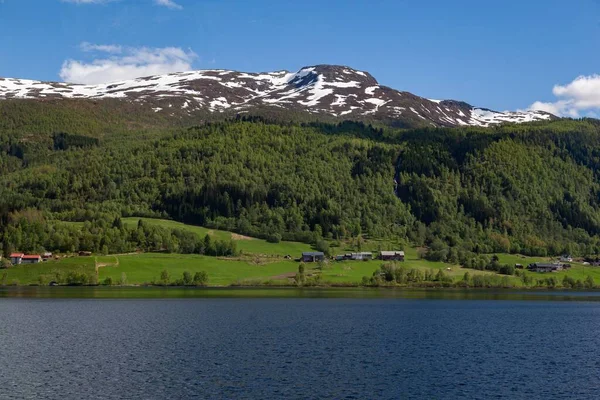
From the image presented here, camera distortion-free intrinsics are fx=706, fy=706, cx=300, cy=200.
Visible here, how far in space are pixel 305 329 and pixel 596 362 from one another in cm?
3207

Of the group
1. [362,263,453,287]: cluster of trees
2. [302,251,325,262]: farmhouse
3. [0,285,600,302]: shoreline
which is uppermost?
→ [302,251,325,262]: farmhouse

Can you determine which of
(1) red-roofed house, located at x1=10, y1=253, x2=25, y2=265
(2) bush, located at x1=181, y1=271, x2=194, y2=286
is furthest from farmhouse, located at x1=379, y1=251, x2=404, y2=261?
(1) red-roofed house, located at x1=10, y1=253, x2=25, y2=265

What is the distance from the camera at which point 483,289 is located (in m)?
177

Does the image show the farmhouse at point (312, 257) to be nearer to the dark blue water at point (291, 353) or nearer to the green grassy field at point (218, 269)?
the green grassy field at point (218, 269)

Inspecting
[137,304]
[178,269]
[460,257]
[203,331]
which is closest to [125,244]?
[178,269]

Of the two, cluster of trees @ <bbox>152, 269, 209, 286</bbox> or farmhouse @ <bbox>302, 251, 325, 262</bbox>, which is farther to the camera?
farmhouse @ <bbox>302, 251, 325, 262</bbox>

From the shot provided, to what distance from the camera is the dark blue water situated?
47000 millimetres

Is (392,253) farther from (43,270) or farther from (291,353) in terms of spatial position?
(291,353)

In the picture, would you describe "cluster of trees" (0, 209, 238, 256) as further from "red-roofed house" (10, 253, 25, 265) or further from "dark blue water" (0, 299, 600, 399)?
"dark blue water" (0, 299, 600, 399)

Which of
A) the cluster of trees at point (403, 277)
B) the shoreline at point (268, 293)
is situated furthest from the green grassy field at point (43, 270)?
the cluster of trees at point (403, 277)

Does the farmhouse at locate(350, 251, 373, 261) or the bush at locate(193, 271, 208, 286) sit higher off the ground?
the farmhouse at locate(350, 251, 373, 261)

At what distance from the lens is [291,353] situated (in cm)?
6200

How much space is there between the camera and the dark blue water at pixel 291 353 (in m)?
47.0

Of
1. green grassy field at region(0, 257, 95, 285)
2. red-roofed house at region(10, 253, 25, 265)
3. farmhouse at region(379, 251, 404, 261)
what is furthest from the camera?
farmhouse at region(379, 251, 404, 261)
